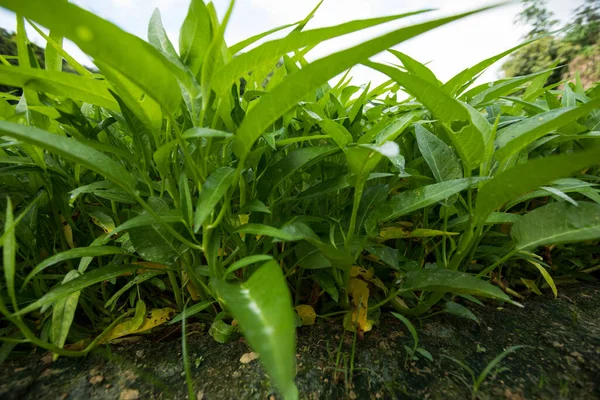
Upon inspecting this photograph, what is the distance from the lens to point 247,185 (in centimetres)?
50

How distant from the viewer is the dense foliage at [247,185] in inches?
10.8

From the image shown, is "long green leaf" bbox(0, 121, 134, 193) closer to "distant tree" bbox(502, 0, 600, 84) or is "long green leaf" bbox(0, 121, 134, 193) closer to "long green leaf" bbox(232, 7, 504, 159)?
"long green leaf" bbox(232, 7, 504, 159)

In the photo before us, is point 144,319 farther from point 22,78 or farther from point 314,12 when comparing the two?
point 314,12

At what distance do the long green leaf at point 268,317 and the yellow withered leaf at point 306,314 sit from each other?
25 cm

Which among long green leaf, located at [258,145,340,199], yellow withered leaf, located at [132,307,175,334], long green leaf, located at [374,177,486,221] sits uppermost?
long green leaf, located at [258,145,340,199]

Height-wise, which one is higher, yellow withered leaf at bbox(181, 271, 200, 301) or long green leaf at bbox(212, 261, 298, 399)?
long green leaf at bbox(212, 261, 298, 399)

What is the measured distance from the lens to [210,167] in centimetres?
44

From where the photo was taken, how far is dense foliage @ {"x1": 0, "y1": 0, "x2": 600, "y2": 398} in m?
0.28

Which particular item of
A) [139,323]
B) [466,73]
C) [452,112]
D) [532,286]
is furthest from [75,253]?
[532,286]

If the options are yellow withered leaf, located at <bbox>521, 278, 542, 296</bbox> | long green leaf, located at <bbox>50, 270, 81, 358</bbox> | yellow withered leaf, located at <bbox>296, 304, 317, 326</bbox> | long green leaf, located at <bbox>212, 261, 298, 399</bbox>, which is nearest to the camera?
long green leaf, located at <bbox>212, 261, 298, 399</bbox>

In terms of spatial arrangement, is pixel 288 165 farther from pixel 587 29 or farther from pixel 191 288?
pixel 587 29

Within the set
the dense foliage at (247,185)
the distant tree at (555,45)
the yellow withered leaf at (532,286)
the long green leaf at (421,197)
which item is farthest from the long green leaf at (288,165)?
the distant tree at (555,45)

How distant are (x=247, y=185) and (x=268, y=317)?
1.02 ft

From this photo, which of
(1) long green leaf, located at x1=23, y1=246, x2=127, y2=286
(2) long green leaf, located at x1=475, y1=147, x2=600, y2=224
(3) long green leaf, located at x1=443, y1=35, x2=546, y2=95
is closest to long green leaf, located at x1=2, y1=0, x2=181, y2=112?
(1) long green leaf, located at x1=23, y1=246, x2=127, y2=286
